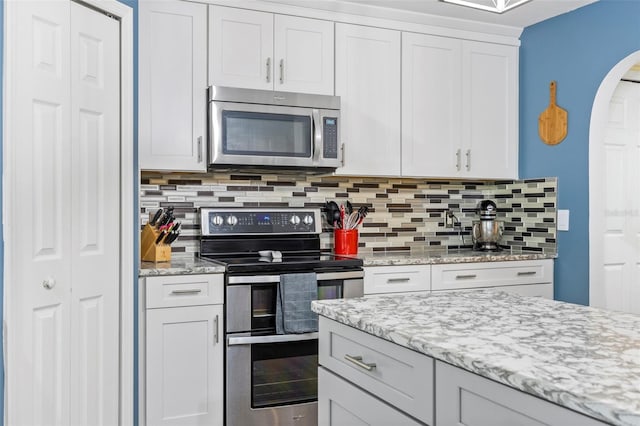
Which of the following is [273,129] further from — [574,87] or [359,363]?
[359,363]

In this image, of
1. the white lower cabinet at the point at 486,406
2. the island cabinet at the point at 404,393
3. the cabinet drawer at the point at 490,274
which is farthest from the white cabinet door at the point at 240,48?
the white lower cabinet at the point at 486,406

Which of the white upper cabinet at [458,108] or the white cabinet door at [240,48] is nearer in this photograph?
the white cabinet door at [240,48]

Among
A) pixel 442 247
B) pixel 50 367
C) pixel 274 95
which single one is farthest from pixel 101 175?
pixel 442 247

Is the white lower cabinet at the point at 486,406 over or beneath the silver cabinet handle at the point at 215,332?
over

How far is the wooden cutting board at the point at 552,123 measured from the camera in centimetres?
388

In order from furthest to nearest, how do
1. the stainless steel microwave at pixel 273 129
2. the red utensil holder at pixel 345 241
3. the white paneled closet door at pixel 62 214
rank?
1. the red utensil holder at pixel 345 241
2. the stainless steel microwave at pixel 273 129
3. the white paneled closet door at pixel 62 214

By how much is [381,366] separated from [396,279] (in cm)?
196

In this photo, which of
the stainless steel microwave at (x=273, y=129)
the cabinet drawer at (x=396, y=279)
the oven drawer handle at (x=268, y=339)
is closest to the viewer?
the oven drawer handle at (x=268, y=339)

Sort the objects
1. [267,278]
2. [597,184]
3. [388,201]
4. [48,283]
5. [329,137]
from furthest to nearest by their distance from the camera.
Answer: [388,201]
[597,184]
[329,137]
[267,278]
[48,283]

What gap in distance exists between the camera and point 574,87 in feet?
12.5

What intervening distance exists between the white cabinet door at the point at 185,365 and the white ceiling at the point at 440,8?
1861mm

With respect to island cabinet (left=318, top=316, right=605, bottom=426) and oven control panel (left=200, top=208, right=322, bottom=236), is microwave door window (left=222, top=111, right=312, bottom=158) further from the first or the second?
island cabinet (left=318, top=316, right=605, bottom=426)

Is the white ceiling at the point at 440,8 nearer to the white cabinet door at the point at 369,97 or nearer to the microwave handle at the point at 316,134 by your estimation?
the white cabinet door at the point at 369,97

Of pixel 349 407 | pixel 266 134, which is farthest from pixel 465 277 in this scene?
pixel 349 407
